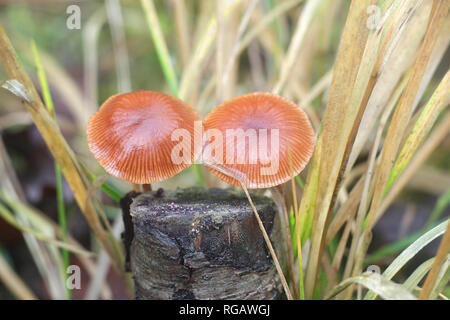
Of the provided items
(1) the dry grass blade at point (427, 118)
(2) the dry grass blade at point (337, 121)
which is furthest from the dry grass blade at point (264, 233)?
(1) the dry grass blade at point (427, 118)

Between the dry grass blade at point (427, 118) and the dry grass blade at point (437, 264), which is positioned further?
the dry grass blade at point (427, 118)

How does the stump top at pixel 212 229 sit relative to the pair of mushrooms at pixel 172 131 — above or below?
below

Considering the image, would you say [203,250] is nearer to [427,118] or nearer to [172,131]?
[172,131]

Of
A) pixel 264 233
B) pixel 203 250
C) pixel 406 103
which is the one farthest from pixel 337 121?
pixel 203 250

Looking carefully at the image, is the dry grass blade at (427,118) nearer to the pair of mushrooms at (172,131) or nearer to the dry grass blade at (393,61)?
the dry grass blade at (393,61)

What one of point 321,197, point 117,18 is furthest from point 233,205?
point 117,18

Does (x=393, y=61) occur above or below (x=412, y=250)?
above

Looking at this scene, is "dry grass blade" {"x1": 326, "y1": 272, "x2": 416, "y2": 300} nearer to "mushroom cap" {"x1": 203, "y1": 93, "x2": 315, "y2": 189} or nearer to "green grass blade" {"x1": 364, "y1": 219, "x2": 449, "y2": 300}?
"green grass blade" {"x1": 364, "y1": 219, "x2": 449, "y2": 300}

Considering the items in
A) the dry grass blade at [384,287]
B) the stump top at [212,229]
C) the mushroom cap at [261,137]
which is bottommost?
the dry grass blade at [384,287]
